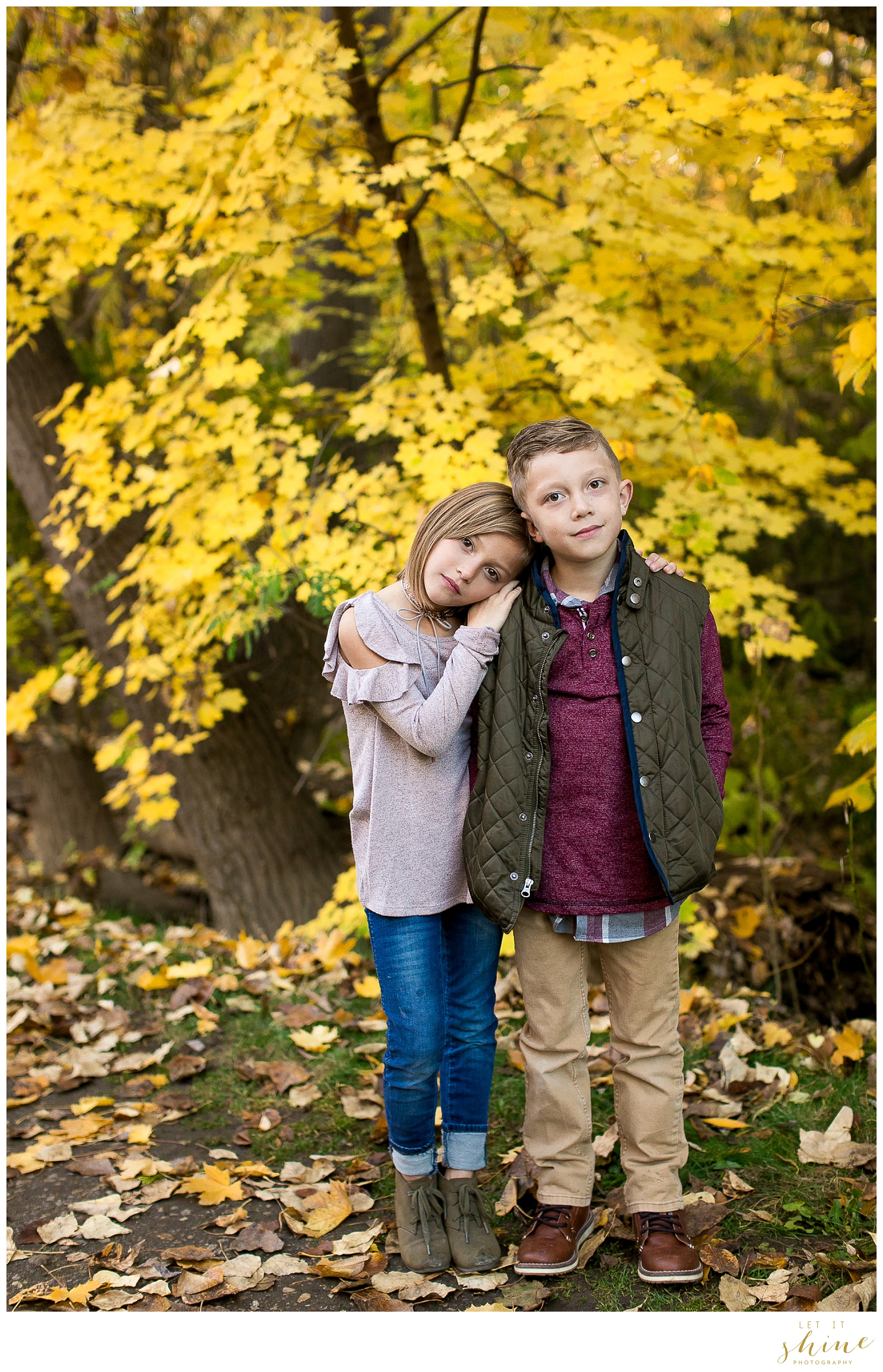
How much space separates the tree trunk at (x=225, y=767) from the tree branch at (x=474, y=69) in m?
2.20

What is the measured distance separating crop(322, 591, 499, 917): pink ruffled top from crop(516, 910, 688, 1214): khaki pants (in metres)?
0.23

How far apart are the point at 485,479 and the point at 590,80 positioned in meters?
1.46

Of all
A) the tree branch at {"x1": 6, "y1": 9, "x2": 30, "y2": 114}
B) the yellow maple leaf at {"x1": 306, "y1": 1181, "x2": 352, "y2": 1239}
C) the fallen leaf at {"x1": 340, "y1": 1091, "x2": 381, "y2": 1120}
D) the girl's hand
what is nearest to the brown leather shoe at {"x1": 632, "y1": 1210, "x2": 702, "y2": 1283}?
the yellow maple leaf at {"x1": 306, "y1": 1181, "x2": 352, "y2": 1239}

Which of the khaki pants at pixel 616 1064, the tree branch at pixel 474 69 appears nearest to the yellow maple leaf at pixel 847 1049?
the khaki pants at pixel 616 1064

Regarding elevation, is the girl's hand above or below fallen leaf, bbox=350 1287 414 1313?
above

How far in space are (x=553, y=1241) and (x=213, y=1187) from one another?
0.90m

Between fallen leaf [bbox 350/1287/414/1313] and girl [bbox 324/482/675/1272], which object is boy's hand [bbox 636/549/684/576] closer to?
girl [bbox 324/482/675/1272]

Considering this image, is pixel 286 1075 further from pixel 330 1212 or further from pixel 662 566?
pixel 662 566

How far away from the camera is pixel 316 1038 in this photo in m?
3.32

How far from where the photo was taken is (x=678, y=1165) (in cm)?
219

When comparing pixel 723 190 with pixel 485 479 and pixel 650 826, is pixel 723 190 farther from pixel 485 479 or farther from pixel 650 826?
pixel 650 826

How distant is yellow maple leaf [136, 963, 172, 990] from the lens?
3.87 meters

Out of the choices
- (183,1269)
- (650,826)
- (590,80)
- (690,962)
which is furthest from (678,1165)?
(590,80)

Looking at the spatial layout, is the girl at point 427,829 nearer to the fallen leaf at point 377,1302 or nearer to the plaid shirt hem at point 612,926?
the fallen leaf at point 377,1302
